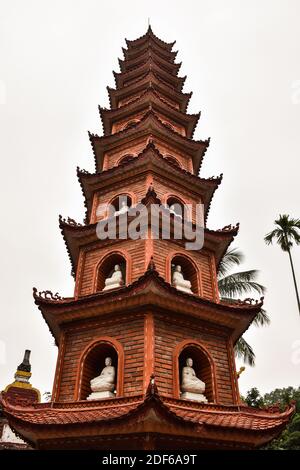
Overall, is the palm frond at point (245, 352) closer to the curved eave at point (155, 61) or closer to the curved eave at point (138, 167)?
the curved eave at point (138, 167)

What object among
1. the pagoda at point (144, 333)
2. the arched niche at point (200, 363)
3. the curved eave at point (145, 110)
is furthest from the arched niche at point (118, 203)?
the arched niche at point (200, 363)

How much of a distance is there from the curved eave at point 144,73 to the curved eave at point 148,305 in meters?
12.9

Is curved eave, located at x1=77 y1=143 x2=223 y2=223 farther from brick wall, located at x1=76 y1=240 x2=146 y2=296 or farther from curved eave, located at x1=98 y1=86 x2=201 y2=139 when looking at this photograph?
curved eave, located at x1=98 y1=86 x2=201 y2=139

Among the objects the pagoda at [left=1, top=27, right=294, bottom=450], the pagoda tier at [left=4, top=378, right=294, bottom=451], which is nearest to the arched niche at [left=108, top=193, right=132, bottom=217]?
the pagoda at [left=1, top=27, right=294, bottom=450]

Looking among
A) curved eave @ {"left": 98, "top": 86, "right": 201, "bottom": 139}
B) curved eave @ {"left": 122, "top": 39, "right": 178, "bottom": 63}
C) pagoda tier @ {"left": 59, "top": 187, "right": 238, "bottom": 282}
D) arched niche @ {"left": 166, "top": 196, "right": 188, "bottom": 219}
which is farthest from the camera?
curved eave @ {"left": 122, "top": 39, "right": 178, "bottom": 63}

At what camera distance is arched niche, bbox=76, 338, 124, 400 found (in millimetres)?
9280

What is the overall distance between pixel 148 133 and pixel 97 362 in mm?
8906

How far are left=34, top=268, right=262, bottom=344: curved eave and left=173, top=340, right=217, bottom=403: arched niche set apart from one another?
783mm

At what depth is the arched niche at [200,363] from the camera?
9.50 m

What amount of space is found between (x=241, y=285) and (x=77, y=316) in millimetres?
11846

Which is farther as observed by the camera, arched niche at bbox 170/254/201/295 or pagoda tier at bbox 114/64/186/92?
pagoda tier at bbox 114/64/186/92

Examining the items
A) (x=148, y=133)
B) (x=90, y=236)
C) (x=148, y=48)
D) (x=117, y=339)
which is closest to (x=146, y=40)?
(x=148, y=48)

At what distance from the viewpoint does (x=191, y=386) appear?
934 cm
